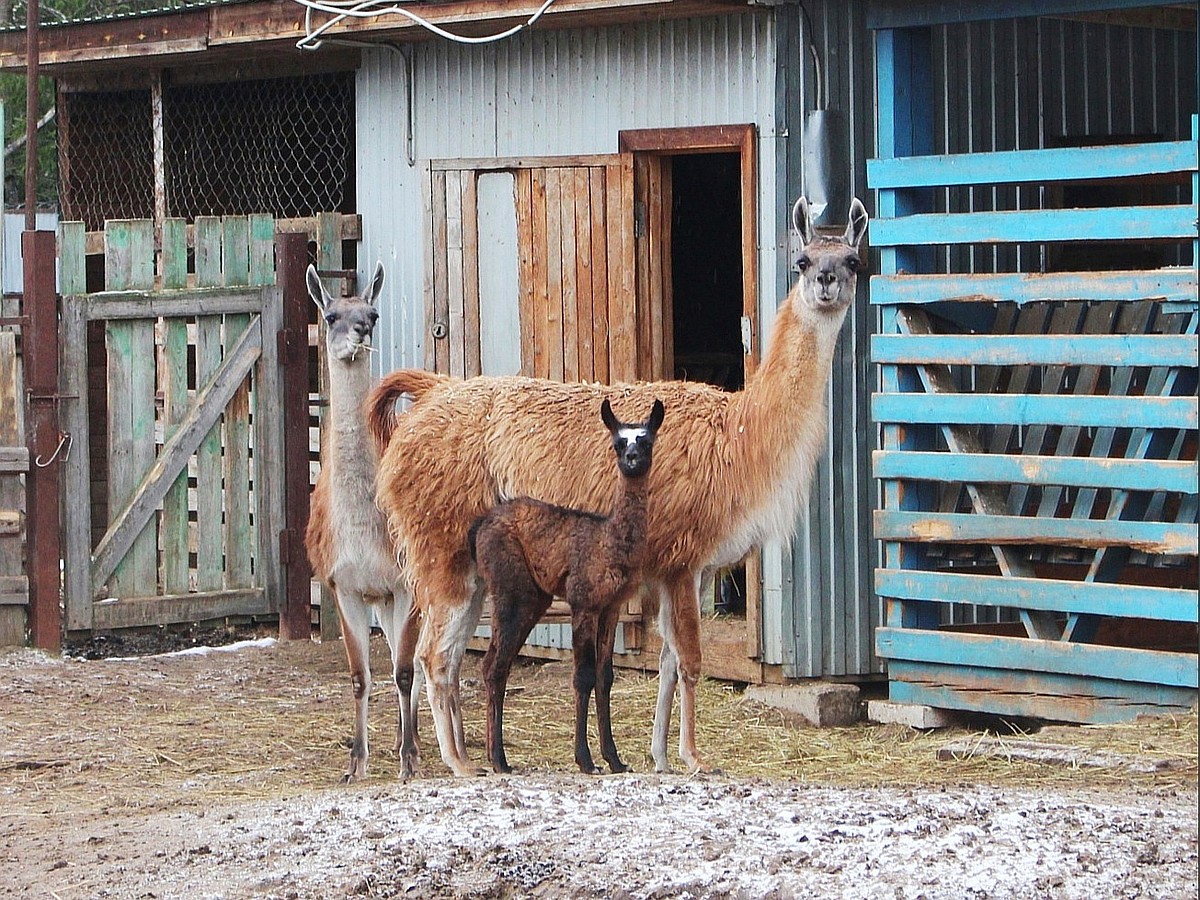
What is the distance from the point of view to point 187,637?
11.1 meters

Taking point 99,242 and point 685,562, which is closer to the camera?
point 685,562

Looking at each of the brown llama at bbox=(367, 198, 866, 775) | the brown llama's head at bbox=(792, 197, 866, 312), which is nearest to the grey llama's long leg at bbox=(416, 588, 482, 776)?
the brown llama at bbox=(367, 198, 866, 775)

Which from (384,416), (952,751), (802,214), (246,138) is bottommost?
(952,751)

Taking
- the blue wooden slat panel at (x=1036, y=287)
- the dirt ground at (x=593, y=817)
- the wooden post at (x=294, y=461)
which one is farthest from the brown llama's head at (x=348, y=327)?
the wooden post at (x=294, y=461)

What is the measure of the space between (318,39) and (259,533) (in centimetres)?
268

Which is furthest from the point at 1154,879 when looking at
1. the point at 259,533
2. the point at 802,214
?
the point at 259,533

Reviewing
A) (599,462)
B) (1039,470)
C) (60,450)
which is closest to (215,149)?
(60,450)

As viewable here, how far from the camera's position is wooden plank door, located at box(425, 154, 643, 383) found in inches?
387

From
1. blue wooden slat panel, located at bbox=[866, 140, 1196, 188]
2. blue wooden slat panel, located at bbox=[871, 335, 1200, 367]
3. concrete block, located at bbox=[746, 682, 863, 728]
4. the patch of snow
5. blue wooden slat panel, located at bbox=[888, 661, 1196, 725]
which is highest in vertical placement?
blue wooden slat panel, located at bbox=[866, 140, 1196, 188]

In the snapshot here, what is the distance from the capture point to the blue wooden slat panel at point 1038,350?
7.73 m

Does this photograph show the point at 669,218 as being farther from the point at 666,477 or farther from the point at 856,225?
Result: the point at 666,477

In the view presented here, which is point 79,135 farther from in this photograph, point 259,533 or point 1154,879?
point 1154,879

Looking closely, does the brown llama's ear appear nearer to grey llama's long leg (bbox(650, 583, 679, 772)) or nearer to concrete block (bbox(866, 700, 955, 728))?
grey llama's long leg (bbox(650, 583, 679, 772))

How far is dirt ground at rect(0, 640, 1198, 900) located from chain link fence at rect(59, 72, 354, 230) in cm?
456
